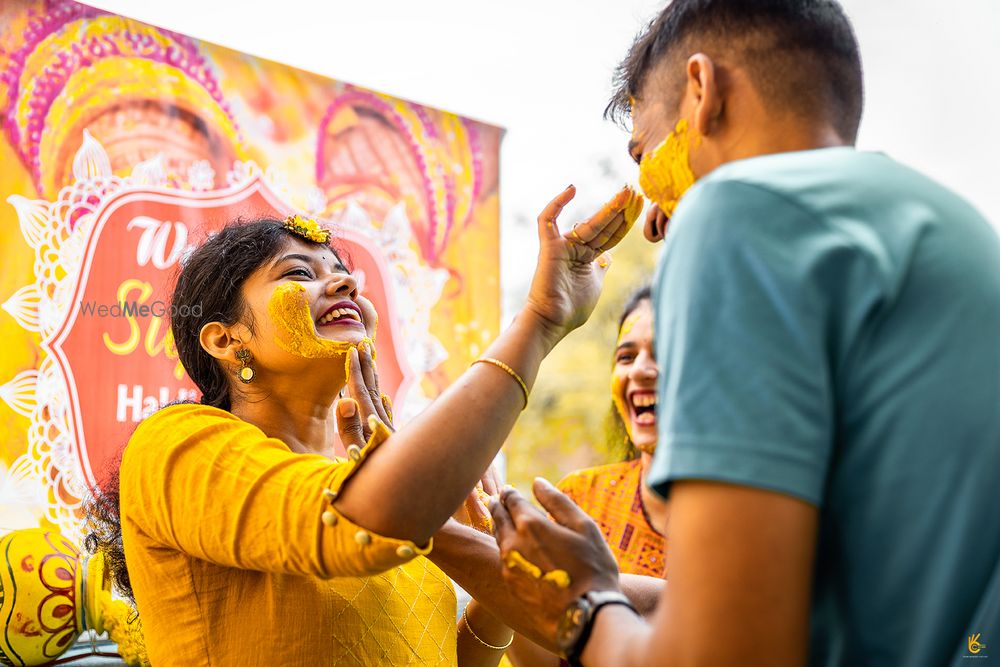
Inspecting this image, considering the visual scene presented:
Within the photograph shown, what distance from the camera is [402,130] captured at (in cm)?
480

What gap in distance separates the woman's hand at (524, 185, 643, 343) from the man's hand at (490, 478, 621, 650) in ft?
1.72

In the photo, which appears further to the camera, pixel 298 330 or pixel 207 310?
pixel 207 310

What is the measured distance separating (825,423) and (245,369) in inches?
65.1

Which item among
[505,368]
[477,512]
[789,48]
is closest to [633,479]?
[477,512]

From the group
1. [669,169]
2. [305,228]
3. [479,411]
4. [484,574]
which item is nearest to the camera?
[669,169]

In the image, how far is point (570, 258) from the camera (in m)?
1.78

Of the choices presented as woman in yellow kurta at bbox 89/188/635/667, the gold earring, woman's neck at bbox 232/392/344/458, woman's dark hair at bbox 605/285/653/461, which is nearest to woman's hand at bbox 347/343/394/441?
woman in yellow kurta at bbox 89/188/635/667

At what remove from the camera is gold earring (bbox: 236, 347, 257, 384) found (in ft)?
7.27

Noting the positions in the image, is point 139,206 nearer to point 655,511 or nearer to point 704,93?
point 655,511

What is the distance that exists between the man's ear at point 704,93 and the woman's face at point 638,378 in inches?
→ 82.3

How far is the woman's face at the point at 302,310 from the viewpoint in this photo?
87.0 inches

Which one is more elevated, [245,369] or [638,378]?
[245,369]

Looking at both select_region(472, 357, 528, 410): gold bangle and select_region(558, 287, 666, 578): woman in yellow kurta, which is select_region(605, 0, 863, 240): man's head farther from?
select_region(558, 287, 666, 578): woman in yellow kurta

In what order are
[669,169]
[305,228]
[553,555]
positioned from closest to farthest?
[553,555]
[669,169]
[305,228]
